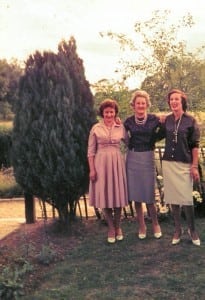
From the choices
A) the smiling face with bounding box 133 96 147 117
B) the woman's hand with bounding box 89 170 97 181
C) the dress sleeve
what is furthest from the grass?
the smiling face with bounding box 133 96 147 117

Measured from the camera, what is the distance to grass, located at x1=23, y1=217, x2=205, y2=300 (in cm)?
408

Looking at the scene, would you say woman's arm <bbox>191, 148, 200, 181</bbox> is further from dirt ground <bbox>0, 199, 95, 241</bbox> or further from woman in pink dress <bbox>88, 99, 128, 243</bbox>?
dirt ground <bbox>0, 199, 95, 241</bbox>

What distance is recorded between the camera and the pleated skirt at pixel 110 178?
545 cm

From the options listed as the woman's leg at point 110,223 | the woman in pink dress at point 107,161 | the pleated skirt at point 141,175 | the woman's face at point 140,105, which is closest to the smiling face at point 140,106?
the woman's face at point 140,105

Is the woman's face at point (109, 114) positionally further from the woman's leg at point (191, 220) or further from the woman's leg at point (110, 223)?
the woman's leg at point (191, 220)

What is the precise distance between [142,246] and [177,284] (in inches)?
48.3

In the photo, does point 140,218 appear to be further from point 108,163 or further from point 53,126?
point 53,126

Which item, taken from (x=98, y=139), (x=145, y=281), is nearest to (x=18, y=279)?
(x=145, y=281)

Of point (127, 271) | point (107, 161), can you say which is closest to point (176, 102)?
point (107, 161)

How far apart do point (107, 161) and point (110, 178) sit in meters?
0.20

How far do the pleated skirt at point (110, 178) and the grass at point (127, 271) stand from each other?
1.78ft

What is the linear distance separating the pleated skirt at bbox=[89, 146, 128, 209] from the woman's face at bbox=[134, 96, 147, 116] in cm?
52

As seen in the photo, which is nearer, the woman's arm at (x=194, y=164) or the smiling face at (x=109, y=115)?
the woman's arm at (x=194, y=164)

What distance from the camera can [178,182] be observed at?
17.4ft
